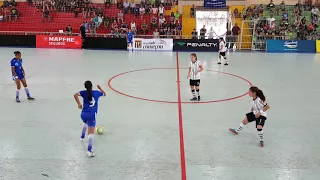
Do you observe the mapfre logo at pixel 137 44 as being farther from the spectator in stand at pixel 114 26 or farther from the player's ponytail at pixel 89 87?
the player's ponytail at pixel 89 87

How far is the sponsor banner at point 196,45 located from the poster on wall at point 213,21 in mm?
4590

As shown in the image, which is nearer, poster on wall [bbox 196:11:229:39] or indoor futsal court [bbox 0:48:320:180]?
indoor futsal court [bbox 0:48:320:180]

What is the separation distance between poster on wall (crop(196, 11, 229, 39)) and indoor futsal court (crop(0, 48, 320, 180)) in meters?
13.5

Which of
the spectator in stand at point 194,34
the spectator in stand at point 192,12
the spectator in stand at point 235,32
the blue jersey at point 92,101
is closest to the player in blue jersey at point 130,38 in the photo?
the spectator in stand at point 194,34

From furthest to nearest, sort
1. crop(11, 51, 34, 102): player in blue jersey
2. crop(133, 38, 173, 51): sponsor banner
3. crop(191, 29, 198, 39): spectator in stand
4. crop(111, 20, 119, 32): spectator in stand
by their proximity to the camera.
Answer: crop(111, 20, 119, 32): spectator in stand → crop(191, 29, 198, 39): spectator in stand → crop(133, 38, 173, 51): sponsor banner → crop(11, 51, 34, 102): player in blue jersey

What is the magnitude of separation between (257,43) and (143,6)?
1092 centimetres

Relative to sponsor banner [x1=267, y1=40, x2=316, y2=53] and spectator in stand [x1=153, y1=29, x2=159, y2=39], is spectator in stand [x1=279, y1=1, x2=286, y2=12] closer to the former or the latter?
sponsor banner [x1=267, y1=40, x2=316, y2=53]

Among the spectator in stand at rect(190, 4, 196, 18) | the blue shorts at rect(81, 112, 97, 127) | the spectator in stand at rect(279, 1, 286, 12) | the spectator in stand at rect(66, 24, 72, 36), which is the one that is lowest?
the blue shorts at rect(81, 112, 97, 127)

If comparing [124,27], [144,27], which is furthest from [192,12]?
[124,27]

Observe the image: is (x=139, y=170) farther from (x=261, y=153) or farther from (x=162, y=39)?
(x=162, y=39)

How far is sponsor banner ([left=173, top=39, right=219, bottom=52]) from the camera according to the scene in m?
26.5

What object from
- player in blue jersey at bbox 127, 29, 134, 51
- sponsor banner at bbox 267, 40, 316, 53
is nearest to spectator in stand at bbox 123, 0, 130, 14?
player in blue jersey at bbox 127, 29, 134, 51

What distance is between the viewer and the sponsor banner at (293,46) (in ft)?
86.2

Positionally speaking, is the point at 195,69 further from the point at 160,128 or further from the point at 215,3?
the point at 215,3
